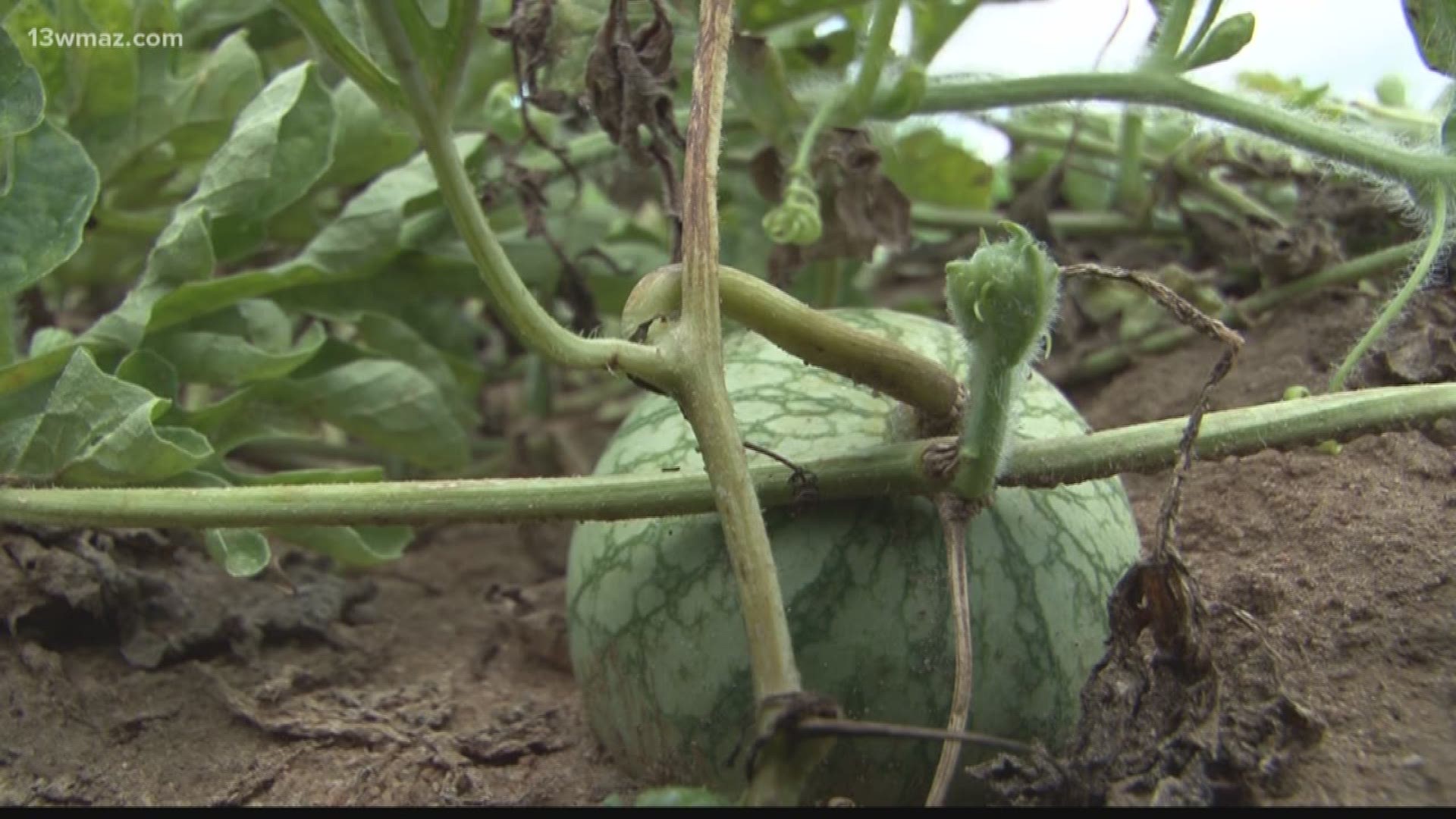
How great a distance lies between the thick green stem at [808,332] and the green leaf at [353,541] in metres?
0.55

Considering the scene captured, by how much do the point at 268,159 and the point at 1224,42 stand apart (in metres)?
1.05

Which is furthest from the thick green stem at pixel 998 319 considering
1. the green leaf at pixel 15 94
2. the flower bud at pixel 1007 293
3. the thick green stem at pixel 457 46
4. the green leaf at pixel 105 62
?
the green leaf at pixel 105 62

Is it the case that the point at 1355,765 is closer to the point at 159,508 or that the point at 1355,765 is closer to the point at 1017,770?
the point at 1017,770

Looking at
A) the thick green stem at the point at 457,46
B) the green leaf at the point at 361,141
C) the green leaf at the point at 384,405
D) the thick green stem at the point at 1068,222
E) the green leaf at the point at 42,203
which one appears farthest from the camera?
the thick green stem at the point at 1068,222

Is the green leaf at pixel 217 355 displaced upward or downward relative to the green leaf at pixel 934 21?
downward

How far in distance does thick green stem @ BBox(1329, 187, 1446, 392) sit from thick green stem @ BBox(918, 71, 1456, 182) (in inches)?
1.2

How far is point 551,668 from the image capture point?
164 cm

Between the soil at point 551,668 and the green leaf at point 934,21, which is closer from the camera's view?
the soil at point 551,668

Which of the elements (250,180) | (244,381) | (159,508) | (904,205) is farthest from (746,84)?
(159,508)

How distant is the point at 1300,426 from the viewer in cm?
103

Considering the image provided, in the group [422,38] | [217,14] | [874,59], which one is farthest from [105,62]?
[874,59]

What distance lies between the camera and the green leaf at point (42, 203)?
47.6 inches

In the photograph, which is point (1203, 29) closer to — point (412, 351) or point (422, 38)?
point (422, 38)

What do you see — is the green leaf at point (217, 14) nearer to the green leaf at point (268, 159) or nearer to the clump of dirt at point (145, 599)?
the green leaf at point (268, 159)
